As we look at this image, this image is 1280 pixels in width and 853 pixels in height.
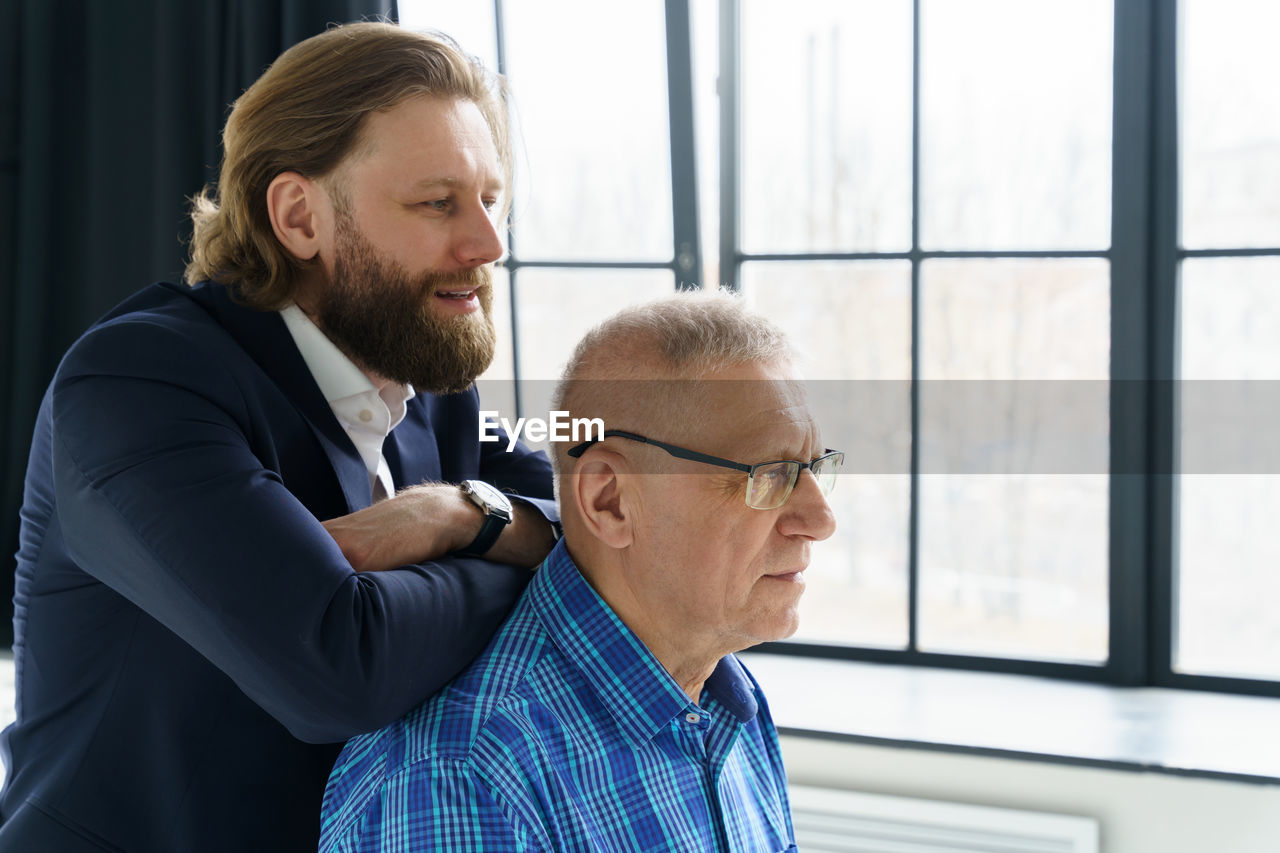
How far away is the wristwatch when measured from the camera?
4.46ft

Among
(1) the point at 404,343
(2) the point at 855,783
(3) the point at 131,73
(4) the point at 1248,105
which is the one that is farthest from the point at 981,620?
(3) the point at 131,73

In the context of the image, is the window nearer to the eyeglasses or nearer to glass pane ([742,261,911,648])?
glass pane ([742,261,911,648])

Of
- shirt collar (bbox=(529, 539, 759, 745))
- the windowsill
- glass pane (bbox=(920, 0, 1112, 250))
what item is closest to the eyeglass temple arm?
shirt collar (bbox=(529, 539, 759, 745))

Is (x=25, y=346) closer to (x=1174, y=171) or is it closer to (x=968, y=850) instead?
(x=968, y=850)

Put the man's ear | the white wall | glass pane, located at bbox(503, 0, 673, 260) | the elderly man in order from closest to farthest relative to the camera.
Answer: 1. the elderly man
2. the man's ear
3. the white wall
4. glass pane, located at bbox(503, 0, 673, 260)

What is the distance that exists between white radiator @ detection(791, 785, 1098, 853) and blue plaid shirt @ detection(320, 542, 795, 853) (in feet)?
3.57

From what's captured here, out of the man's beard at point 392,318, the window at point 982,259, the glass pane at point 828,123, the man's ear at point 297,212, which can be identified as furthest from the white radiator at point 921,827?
the man's ear at point 297,212

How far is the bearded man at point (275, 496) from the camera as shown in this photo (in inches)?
43.7

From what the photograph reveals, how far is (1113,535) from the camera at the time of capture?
8.86ft

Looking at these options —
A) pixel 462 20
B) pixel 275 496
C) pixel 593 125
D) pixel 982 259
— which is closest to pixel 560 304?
pixel 593 125

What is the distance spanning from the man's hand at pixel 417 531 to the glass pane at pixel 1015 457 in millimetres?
1694

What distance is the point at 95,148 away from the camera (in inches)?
116

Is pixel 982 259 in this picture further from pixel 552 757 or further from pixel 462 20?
pixel 552 757

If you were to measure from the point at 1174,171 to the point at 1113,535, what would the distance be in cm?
89
